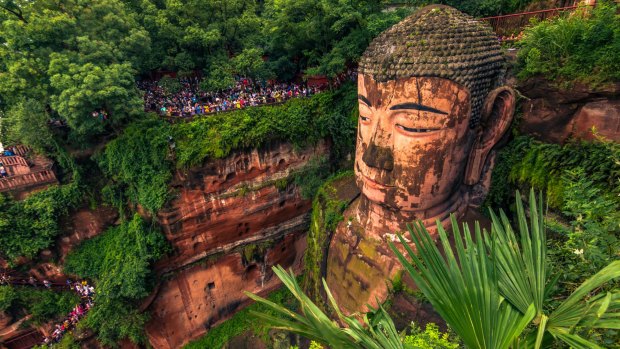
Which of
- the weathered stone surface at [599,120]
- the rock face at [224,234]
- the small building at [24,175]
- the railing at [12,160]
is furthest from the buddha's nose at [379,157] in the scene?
the railing at [12,160]

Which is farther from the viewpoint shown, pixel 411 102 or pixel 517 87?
pixel 517 87

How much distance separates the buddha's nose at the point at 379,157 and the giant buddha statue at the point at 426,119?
22 mm

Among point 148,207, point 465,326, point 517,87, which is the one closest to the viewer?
point 465,326

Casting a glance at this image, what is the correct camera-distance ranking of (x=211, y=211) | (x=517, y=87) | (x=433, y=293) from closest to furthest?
(x=433, y=293), (x=517, y=87), (x=211, y=211)

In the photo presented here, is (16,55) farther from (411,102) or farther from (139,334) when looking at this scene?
(411,102)

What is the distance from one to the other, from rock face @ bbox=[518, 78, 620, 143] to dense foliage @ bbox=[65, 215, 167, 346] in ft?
43.9

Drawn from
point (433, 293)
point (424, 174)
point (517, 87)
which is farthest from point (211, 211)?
point (433, 293)

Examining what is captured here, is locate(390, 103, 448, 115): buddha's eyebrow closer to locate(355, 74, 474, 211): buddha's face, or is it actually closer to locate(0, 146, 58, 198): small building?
locate(355, 74, 474, 211): buddha's face

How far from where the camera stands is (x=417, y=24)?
7.12 metres

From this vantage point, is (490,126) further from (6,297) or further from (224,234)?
(6,297)

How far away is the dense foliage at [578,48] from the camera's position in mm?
5973

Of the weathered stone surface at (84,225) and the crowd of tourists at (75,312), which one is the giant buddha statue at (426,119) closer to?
the weathered stone surface at (84,225)

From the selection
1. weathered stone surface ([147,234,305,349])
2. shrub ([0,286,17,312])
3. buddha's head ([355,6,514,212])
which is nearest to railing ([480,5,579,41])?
buddha's head ([355,6,514,212])

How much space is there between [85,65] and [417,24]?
1099 cm
